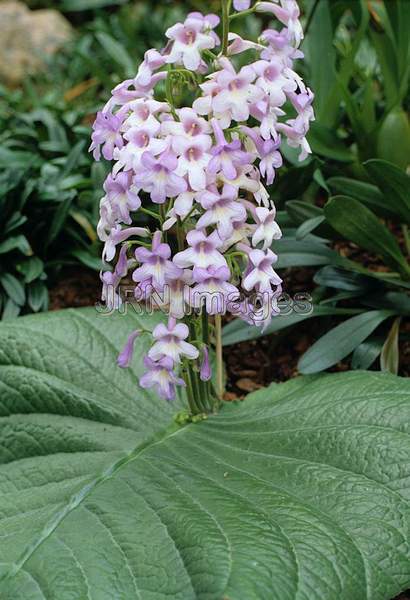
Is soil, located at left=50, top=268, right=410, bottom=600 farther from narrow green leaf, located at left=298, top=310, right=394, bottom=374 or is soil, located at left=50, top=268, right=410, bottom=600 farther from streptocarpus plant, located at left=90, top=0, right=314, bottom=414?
streptocarpus plant, located at left=90, top=0, right=314, bottom=414

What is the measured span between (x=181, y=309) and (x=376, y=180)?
770mm

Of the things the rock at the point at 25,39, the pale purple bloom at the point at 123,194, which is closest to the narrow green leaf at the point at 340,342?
the pale purple bloom at the point at 123,194

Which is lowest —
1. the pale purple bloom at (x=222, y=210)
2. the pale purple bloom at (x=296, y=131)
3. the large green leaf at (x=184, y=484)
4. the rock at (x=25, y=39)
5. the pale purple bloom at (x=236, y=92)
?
the large green leaf at (x=184, y=484)

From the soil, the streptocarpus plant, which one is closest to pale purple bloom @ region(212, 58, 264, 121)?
the streptocarpus plant

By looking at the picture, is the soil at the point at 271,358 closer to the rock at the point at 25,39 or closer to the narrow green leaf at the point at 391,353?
the narrow green leaf at the point at 391,353

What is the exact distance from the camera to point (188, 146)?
1.29 metres

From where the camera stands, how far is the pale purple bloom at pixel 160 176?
4.15 ft

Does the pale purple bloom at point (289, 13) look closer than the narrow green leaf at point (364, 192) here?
Yes

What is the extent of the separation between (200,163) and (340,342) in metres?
0.80

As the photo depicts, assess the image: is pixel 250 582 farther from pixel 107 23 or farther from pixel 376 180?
pixel 107 23

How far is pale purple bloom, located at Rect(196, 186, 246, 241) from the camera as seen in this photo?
1307mm

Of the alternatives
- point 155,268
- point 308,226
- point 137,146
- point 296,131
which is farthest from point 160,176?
point 308,226

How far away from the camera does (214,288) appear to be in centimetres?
134

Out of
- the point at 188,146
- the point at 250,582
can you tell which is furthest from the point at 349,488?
the point at 188,146
